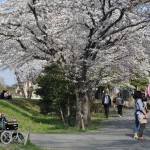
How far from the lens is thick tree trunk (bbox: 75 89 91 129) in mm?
21766

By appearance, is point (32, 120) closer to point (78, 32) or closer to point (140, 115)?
point (78, 32)

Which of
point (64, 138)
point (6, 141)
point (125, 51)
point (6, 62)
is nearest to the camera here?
point (6, 141)

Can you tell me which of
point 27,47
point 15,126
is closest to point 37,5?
point 27,47

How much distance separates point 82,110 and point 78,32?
145 inches

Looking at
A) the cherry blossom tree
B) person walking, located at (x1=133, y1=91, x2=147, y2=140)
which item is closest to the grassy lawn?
the cherry blossom tree

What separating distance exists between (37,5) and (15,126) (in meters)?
8.12

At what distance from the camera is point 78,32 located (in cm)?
2238

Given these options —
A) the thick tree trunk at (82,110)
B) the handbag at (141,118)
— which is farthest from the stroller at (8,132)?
the thick tree trunk at (82,110)

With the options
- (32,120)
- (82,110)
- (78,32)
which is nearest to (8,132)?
(82,110)

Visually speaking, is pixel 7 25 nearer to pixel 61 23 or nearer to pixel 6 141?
pixel 61 23

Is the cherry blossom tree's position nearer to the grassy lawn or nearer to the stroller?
the grassy lawn

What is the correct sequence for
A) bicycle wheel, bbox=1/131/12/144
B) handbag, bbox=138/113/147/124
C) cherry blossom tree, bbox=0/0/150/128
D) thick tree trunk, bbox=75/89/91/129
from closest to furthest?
bicycle wheel, bbox=1/131/12/144 < handbag, bbox=138/113/147/124 < cherry blossom tree, bbox=0/0/150/128 < thick tree trunk, bbox=75/89/91/129

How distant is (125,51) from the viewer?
24.5 metres

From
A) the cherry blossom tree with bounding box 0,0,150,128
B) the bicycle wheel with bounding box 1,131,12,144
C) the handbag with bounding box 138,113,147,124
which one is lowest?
the bicycle wheel with bounding box 1,131,12,144
